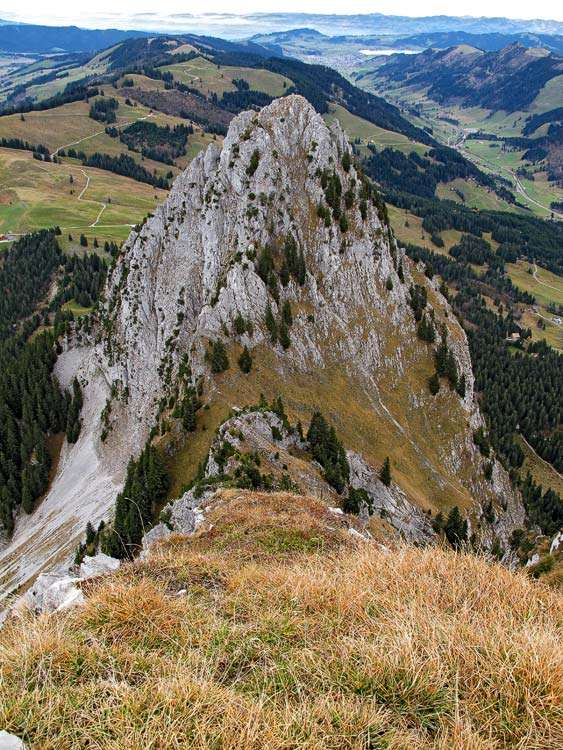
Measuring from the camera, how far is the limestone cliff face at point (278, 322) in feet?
252

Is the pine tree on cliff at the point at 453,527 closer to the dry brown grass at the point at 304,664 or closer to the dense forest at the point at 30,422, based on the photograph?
the dry brown grass at the point at 304,664

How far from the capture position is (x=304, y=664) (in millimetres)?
9531

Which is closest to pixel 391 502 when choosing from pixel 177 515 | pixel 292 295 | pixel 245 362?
pixel 245 362

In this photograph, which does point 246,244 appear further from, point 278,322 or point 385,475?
point 385,475

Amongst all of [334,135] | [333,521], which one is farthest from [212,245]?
[333,521]

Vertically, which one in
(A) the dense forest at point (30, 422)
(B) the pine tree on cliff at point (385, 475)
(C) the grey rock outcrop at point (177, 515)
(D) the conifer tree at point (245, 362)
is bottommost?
(A) the dense forest at point (30, 422)

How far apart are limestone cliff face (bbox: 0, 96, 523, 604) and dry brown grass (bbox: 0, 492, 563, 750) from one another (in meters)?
57.8

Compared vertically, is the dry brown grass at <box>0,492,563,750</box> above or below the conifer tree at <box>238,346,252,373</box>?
above

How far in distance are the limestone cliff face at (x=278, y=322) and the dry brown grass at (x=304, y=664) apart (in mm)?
57759

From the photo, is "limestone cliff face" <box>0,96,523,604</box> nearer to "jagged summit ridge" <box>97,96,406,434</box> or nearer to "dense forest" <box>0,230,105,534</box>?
"jagged summit ridge" <box>97,96,406,434</box>

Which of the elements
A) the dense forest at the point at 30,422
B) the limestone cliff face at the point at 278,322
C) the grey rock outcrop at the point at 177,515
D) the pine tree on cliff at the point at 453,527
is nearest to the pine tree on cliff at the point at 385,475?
the limestone cliff face at the point at 278,322

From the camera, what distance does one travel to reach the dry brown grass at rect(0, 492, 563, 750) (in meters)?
7.60

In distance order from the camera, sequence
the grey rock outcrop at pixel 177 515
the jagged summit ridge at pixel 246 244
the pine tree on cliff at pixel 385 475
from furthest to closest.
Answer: the jagged summit ridge at pixel 246 244, the pine tree on cliff at pixel 385 475, the grey rock outcrop at pixel 177 515

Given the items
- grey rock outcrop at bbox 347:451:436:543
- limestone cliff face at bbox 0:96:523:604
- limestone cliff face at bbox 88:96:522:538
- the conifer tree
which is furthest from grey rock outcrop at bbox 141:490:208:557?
limestone cliff face at bbox 88:96:522:538
